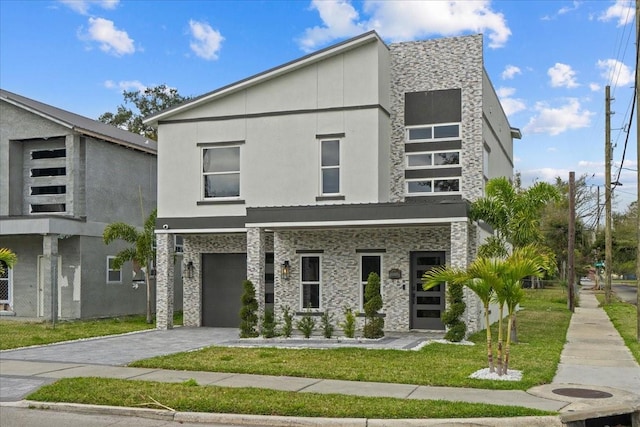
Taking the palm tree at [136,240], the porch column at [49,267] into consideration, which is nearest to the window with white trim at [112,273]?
the palm tree at [136,240]

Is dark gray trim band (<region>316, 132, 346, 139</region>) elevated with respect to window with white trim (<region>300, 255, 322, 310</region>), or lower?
elevated

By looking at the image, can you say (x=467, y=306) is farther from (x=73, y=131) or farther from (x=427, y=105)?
(x=73, y=131)

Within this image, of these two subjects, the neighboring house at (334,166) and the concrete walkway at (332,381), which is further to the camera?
the neighboring house at (334,166)

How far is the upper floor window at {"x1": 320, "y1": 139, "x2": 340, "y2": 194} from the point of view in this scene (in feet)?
66.4

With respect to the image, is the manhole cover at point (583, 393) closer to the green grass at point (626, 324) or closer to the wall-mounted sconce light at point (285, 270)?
the green grass at point (626, 324)

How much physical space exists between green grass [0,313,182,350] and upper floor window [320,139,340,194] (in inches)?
307

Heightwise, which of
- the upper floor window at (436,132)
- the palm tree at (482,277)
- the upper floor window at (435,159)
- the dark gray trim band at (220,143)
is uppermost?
the upper floor window at (436,132)

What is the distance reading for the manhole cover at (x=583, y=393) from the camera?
34.8 ft

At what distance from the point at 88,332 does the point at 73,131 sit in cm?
831

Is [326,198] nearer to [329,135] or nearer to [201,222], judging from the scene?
[329,135]

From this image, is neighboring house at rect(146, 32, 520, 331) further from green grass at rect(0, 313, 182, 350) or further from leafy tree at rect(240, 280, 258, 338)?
green grass at rect(0, 313, 182, 350)

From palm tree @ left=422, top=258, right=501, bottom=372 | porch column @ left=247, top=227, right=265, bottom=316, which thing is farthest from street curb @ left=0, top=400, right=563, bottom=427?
porch column @ left=247, top=227, right=265, bottom=316

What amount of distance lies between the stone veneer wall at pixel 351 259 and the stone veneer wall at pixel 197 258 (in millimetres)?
2318

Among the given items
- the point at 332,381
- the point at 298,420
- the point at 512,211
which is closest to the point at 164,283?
the point at 512,211
